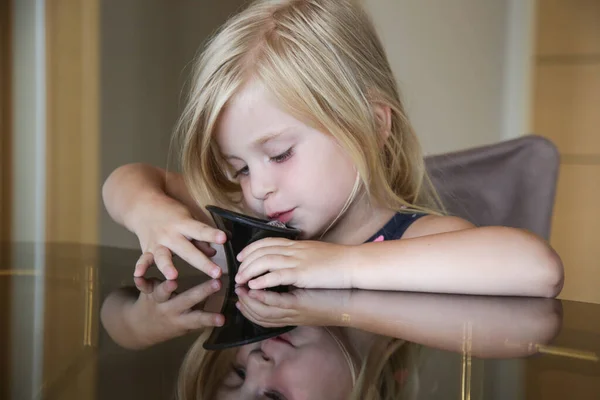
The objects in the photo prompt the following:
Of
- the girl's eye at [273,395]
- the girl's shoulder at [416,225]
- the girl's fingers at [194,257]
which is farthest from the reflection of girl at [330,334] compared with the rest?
the girl's shoulder at [416,225]

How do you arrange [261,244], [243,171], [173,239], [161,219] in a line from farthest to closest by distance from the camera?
[243,171] → [161,219] → [173,239] → [261,244]

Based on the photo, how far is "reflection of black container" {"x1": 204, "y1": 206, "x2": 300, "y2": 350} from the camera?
0.53 m

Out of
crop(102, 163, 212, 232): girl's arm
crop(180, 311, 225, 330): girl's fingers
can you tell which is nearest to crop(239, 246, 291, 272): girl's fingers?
crop(180, 311, 225, 330): girl's fingers

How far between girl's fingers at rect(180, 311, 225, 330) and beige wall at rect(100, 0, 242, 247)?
228 centimetres

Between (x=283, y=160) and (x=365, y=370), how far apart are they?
2.74 ft

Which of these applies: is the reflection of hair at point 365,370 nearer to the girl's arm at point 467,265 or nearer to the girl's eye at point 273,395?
the girl's eye at point 273,395

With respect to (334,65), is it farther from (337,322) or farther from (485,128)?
(485,128)

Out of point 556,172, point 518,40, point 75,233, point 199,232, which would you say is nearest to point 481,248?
point 199,232

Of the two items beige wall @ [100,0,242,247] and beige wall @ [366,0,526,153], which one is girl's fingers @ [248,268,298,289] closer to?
beige wall @ [100,0,242,247]

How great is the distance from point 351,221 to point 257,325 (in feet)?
2.72

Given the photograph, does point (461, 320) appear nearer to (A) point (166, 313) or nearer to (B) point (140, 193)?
(A) point (166, 313)

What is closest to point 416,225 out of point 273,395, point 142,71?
point 273,395

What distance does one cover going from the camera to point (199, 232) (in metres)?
1.05

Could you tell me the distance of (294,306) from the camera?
0.70 meters
